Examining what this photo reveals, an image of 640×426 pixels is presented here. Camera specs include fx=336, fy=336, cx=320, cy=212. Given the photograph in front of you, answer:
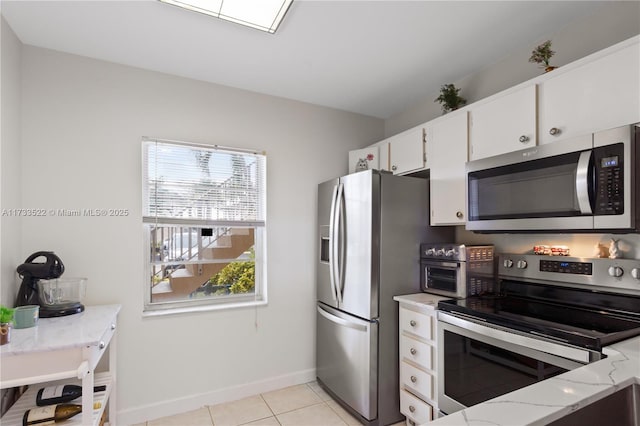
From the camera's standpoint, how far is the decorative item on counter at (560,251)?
1.92m

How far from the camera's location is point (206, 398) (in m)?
2.58

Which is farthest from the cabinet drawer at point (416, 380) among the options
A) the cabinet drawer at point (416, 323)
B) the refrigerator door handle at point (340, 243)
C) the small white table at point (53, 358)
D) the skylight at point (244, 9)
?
the skylight at point (244, 9)

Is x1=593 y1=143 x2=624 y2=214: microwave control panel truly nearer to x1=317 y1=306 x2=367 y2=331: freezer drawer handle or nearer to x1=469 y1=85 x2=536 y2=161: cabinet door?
x1=469 y1=85 x2=536 y2=161: cabinet door

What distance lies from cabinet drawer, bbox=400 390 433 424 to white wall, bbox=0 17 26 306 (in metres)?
2.48

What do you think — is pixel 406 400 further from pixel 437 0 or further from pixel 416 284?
pixel 437 0

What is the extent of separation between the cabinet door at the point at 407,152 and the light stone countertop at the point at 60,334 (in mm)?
2257

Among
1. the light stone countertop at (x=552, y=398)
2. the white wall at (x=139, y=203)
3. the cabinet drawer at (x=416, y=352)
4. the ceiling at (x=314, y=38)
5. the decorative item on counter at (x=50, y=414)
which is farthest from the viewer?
the white wall at (x=139, y=203)

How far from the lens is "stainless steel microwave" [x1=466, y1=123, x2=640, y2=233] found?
1.42 m

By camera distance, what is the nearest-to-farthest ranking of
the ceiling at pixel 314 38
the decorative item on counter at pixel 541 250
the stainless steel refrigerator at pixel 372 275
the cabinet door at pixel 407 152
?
the ceiling at pixel 314 38 < the decorative item on counter at pixel 541 250 < the stainless steel refrigerator at pixel 372 275 < the cabinet door at pixel 407 152

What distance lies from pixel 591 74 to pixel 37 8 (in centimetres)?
285

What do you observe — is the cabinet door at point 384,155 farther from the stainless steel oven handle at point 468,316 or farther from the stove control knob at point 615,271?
the stove control knob at point 615,271

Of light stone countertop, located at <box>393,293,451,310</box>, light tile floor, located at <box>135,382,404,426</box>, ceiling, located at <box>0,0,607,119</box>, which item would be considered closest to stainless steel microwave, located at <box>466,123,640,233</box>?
light stone countertop, located at <box>393,293,451,310</box>

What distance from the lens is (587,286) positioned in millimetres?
1775

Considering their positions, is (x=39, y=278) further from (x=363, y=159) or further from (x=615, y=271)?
(x=615, y=271)
